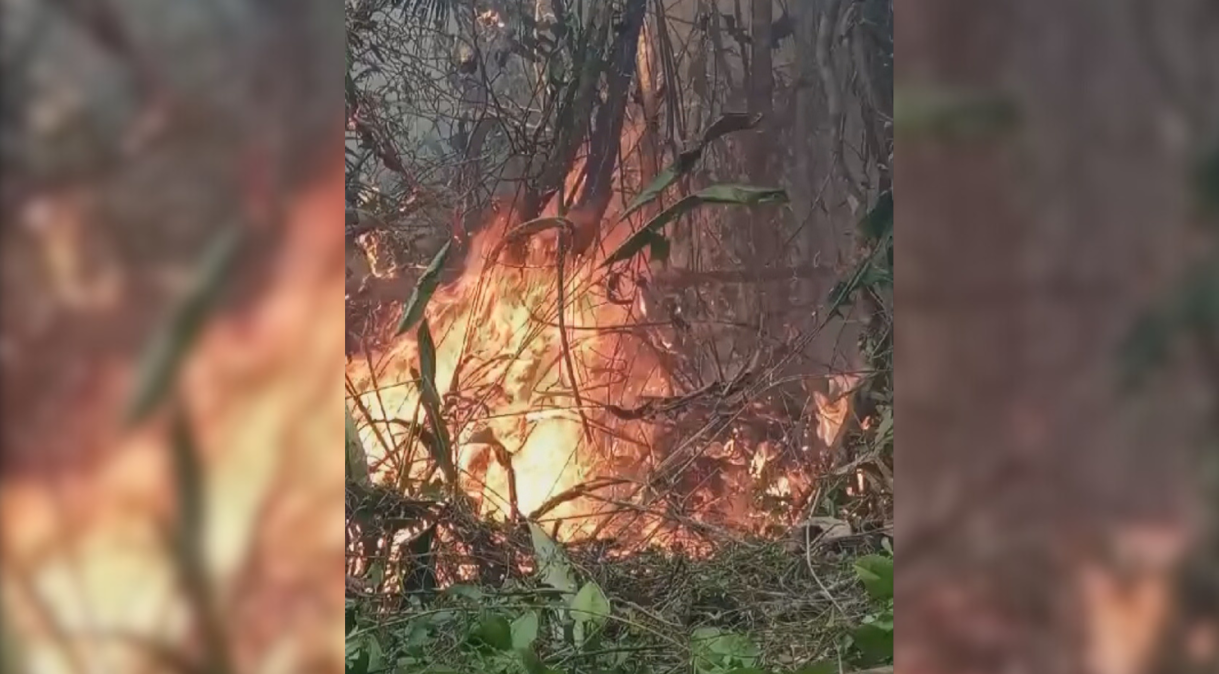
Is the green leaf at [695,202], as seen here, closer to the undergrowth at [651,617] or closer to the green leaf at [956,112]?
the undergrowth at [651,617]

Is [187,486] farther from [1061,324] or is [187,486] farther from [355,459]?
[355,459]

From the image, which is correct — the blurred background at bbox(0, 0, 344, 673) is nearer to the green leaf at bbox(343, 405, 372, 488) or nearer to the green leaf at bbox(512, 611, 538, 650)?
the green leaf at bbox(512, 611, 538, 650)

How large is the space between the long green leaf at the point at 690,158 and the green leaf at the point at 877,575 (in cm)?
48

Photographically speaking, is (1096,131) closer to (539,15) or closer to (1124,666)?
(1124,666)

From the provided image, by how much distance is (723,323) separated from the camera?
1334 millimetres

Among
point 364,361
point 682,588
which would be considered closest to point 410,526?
point 364,361

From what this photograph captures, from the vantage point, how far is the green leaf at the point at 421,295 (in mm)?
1241

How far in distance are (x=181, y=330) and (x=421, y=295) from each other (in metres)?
0.83

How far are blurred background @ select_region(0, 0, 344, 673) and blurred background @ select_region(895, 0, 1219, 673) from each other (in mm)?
242

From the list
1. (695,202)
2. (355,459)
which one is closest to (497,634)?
(355,459)

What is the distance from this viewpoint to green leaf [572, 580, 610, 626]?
1.11 m

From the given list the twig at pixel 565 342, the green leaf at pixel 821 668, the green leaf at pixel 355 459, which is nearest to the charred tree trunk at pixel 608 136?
the twig at pixel 565 342

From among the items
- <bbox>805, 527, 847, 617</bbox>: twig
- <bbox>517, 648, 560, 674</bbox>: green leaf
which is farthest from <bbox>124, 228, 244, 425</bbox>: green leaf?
<bbox>805, 527, 847, 617</bbox>: twig

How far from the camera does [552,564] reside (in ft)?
4.00
